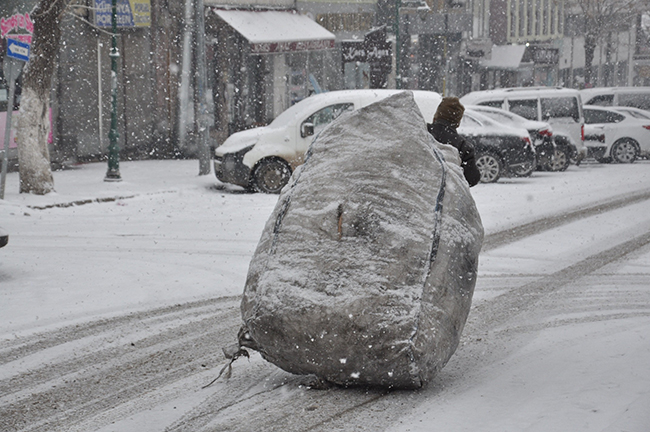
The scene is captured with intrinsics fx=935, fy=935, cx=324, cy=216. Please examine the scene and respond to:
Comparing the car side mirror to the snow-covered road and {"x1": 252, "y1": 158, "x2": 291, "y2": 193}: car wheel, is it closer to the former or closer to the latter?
{"x1": 252, "y1": 158, "x2": 291, "y2": 193}: car wheel

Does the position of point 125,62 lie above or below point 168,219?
above

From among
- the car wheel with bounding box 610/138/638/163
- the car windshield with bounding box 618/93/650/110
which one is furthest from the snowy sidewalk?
the car windshield with bounding box 618/93/650/110

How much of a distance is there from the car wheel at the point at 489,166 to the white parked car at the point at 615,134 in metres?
6.09

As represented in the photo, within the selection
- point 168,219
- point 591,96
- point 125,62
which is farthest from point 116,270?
point 591,96

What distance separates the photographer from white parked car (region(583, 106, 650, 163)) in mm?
23109

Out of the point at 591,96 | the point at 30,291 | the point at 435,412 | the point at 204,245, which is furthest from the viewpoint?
the point at 591,96

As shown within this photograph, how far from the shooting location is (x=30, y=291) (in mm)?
8422

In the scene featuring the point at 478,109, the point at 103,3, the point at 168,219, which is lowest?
the point at 168,219

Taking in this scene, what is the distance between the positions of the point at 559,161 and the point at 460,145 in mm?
14758

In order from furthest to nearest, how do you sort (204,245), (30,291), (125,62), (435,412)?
(125,62)
(204,245)
(30,291)
(435,412)

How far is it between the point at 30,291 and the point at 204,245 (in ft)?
9.12

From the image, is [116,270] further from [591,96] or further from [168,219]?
[591,96]

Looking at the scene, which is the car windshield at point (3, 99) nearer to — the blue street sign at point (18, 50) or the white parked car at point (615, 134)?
the blue street sign at point (18, 50)

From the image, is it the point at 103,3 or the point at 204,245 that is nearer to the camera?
the point at 204,245
